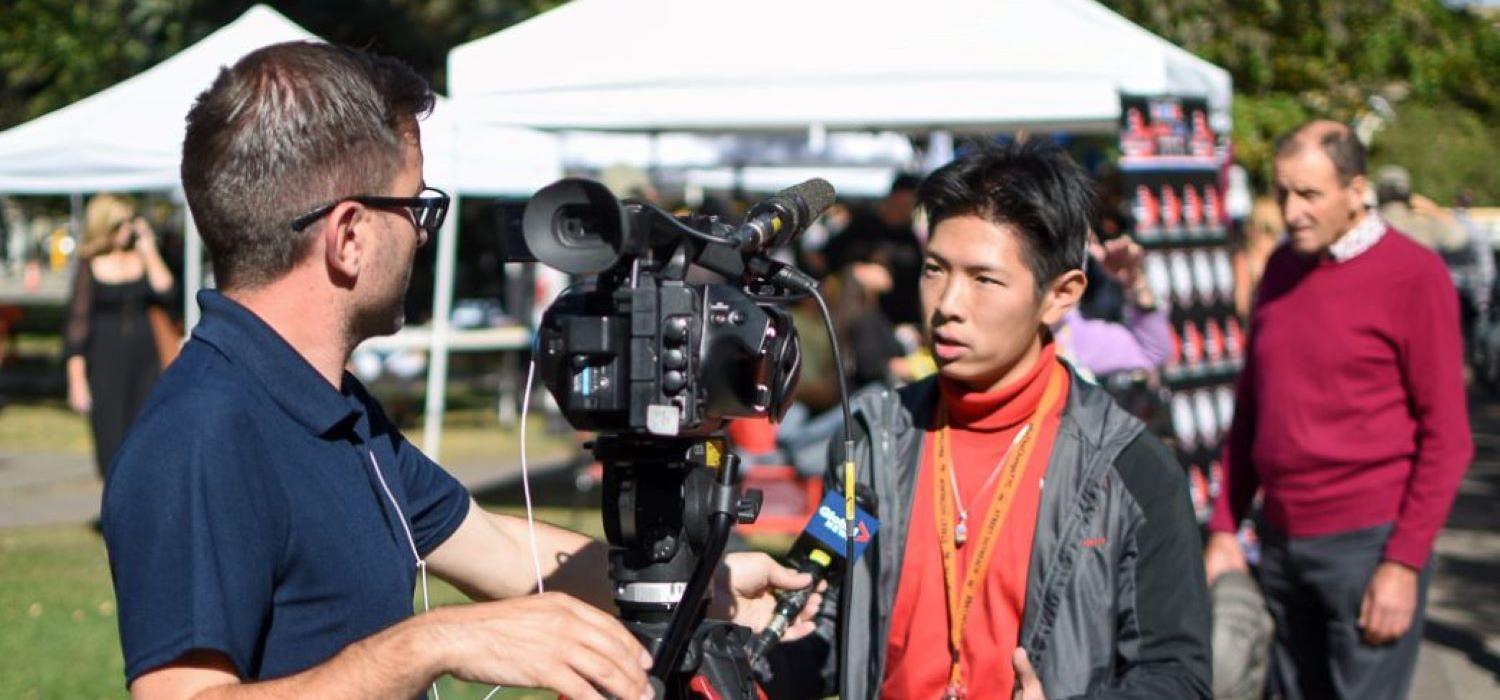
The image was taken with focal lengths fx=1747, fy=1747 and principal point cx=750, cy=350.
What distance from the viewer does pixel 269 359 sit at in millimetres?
2346

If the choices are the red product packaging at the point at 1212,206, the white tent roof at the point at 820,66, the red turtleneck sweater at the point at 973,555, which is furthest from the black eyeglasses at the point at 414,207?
the red product packaging at the point at 1212,206

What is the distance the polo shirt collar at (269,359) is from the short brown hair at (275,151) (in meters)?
0.05

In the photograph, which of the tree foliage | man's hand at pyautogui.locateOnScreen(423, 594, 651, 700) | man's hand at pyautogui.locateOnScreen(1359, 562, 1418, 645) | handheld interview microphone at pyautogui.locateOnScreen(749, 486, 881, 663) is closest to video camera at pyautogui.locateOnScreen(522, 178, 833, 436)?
man's hand at pyautogui.locateOnScreen(423, 594, 651, 700)

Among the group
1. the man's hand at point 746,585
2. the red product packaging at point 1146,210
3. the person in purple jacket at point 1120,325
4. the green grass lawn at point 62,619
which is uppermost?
the red product packaging at point 1146,210

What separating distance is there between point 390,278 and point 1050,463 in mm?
1200

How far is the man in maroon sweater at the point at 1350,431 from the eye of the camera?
459cm

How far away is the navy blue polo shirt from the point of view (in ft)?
6.95

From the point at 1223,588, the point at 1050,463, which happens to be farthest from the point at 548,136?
the point at 1050,463

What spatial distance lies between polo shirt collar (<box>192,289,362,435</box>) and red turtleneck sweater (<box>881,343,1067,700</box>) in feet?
3.70

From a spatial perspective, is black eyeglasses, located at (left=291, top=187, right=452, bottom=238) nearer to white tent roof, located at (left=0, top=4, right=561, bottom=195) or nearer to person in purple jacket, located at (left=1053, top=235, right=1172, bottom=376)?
person in purple jacket, located at (left=1053, top=235, right=1172, bottom=376)

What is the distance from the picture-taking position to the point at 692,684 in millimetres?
2326

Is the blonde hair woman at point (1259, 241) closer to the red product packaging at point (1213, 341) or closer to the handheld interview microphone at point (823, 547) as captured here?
the red product packaging at point (1213, 341)

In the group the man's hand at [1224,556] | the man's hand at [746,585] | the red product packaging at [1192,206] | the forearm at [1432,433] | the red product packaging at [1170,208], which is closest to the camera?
the man's hand at [746,585]

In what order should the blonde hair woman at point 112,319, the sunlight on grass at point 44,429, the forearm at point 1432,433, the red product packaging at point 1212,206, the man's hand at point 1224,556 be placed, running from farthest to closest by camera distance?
the sunlight on grass at point 44,429 → the blonde hair woman at point 112,319 → the red product packaging at point 1212,206 → the man's hand at point 1224,556 → the forearm at point 1432,433
